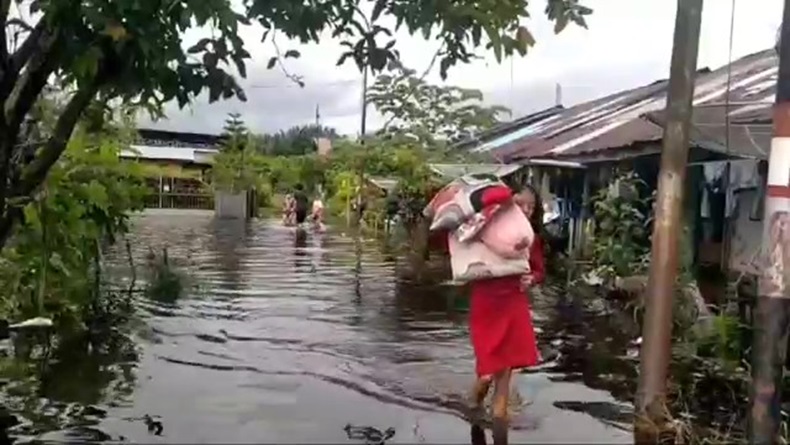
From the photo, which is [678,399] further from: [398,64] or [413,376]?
[398,64]

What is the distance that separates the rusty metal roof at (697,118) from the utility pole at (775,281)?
4571mm

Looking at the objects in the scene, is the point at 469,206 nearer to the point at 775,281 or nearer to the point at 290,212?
the point at 775,281

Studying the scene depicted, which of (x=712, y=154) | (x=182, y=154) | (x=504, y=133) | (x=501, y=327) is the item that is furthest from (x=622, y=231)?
(x=182, y=154)

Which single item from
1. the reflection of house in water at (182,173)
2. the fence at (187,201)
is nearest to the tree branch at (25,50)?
the reflection of house in water at (182,173)

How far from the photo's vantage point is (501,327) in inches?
271

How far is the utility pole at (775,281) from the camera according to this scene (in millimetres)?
5340

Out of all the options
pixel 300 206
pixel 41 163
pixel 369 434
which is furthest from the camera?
pixel 300 206

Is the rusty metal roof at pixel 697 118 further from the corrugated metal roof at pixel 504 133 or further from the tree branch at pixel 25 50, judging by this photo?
the tree branch at pixel 25 50

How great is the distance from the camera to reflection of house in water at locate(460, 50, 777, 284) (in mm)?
11468

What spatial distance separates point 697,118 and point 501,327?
643 centimetres

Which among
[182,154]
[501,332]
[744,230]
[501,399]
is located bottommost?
[501,399]

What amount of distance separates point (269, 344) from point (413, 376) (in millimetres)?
2097

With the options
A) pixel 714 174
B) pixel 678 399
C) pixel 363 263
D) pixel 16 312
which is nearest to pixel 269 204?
pixel 363 263

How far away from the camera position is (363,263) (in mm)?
20953
